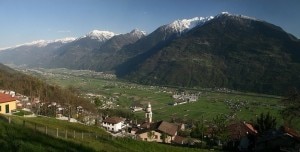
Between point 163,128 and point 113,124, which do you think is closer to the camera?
point 163,128

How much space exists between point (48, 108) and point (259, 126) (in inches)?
1806

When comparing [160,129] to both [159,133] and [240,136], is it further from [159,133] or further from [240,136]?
[240,136]

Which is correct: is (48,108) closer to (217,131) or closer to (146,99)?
(217,131)

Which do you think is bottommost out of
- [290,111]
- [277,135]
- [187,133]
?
[187,133]

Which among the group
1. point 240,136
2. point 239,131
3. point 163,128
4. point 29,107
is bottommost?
point 163,128

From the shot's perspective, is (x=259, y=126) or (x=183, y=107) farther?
(x=183, y=107)

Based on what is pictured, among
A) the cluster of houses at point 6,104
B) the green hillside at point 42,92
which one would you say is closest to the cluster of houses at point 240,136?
the green hillside at point 42,92

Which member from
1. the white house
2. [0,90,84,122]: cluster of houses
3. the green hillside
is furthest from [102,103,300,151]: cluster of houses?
the green hillside

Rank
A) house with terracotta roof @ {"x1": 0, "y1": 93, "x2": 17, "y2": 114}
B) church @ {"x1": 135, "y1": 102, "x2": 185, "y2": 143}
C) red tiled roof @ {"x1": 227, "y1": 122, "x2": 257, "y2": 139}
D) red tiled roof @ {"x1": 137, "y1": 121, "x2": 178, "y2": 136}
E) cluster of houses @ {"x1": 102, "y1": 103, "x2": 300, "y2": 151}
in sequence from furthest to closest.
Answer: red tiled roof @ {"x1": 137, "y1": 121, "x2": 178, "y2": 136} < church @ {"x1": 135, "y1": 102, "x2": 185, "y2": 143} < red tiled roof @ {"x1": 227, "y1": 122, "x2": 257, "y2": 139} < house with terracotta roof @ {"x1": 0, "y1": 93, "x2": 17, "y2": 114} < cluster of houses @ {"x1": 102, "y1": 103, "x2": 300, "y2": 151}

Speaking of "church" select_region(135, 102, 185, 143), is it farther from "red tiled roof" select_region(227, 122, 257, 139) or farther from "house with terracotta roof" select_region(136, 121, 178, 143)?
"red tiled roof" select_region(227, 122, 257, 139)

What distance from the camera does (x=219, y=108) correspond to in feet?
540

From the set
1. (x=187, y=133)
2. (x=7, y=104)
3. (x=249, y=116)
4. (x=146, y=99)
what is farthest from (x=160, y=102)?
(x=7, y=104)

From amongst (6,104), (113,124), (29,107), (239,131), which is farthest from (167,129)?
(6,104)

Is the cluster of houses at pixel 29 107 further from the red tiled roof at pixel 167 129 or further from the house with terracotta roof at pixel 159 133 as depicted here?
the red tiled roof at pixel 167 129
